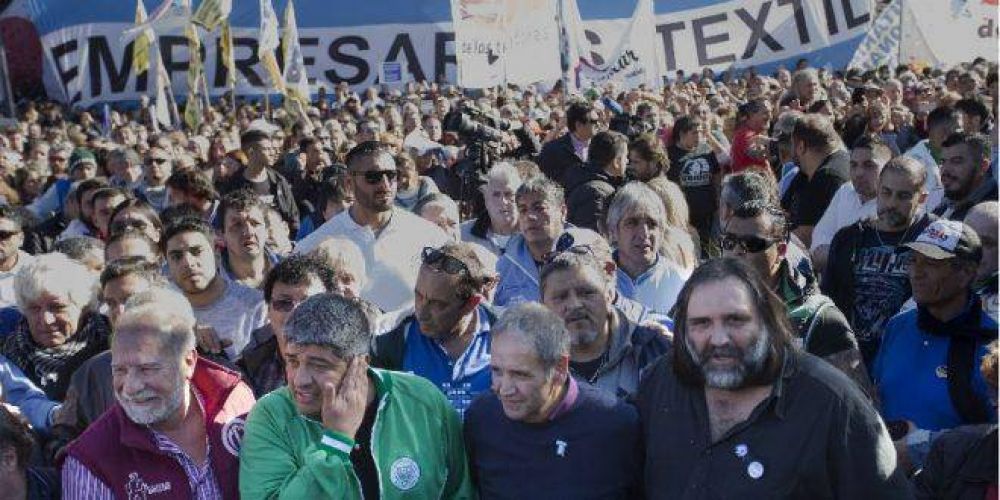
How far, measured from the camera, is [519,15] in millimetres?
12445

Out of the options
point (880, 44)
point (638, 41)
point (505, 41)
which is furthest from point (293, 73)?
point (880, 44)

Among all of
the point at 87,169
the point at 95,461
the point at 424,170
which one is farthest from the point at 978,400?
the point at 87,169

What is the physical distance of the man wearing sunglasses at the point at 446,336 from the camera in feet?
14.3

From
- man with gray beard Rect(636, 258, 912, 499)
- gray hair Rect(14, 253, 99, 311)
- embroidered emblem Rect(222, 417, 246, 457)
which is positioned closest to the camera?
man with gray beard Rect(636, 258, 912, 499)

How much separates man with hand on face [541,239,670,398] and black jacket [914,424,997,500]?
2.96ft

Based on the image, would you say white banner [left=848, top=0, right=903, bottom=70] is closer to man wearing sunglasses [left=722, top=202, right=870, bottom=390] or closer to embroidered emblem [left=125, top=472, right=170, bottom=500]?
man wearing sunglasses [left=722, top=202, right=870, bottom=390]

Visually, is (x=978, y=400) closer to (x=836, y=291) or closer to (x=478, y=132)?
(x=836, y=291)

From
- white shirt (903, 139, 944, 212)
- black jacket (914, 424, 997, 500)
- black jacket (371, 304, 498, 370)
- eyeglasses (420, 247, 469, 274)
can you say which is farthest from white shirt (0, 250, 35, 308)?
white shirt (903, 139, 944, 212)

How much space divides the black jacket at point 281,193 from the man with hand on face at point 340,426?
582 centimetres

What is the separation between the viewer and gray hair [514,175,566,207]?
20.0 ft

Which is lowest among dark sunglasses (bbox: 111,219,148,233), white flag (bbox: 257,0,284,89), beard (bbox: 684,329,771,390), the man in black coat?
beard (bbox: 684,329,771,390)

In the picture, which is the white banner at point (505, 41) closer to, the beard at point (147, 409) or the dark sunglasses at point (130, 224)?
the dark sunglasses at point (130, 224)

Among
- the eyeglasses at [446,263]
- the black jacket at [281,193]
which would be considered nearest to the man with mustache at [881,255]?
the eyeglasses at [446,263]

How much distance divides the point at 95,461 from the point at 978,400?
2.72m
